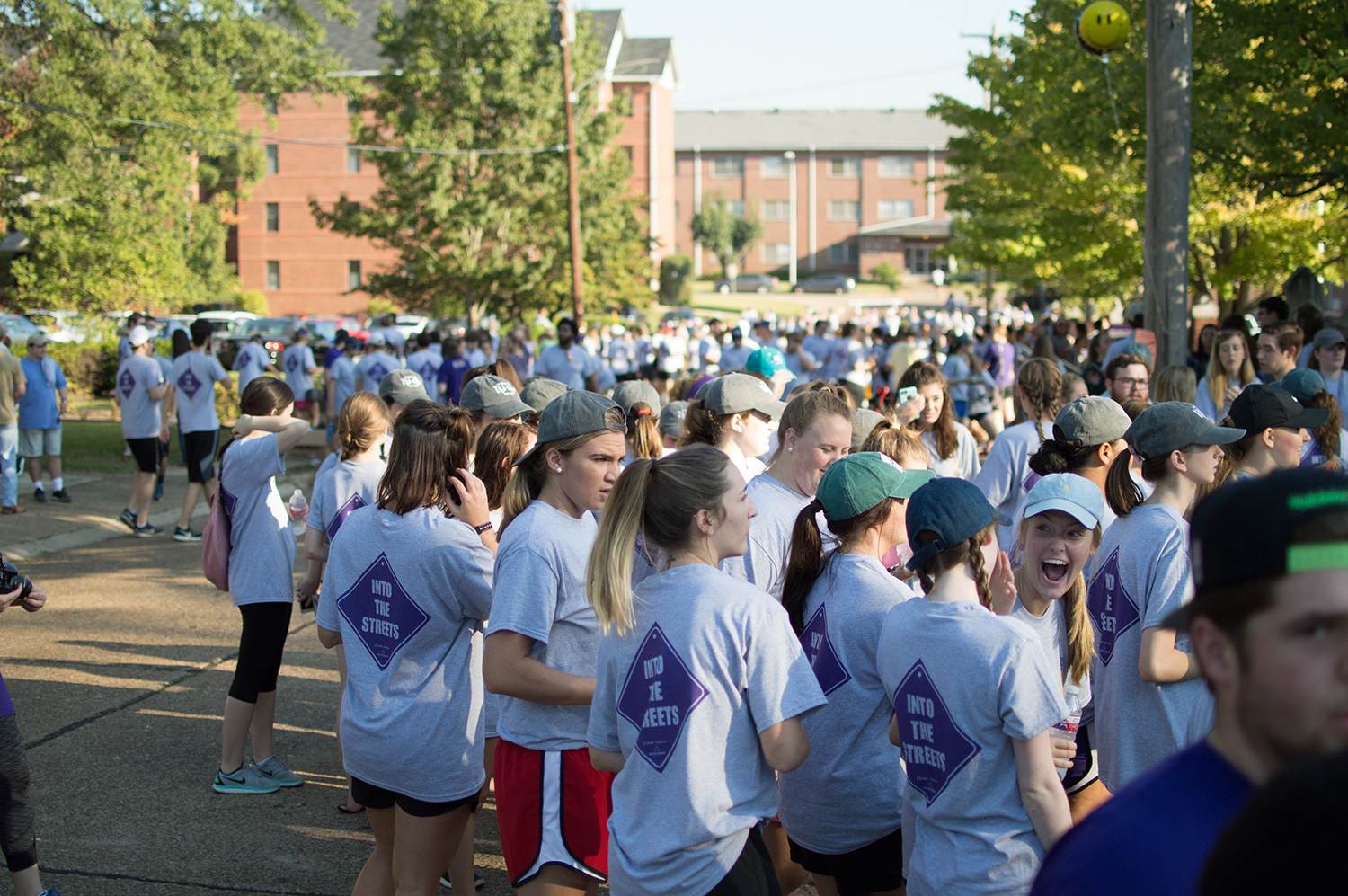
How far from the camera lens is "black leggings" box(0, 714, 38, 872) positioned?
3756 millimetres

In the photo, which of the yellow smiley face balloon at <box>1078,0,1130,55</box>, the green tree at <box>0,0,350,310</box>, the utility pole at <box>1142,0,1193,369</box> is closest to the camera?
the utility pole at <box>1142,0,1193,369</box>

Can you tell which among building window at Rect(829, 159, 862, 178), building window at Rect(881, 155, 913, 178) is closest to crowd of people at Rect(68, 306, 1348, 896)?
building window at Rect(829, 159, 862, 178)

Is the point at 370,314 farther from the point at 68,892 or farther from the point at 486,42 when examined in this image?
the point at 68,892

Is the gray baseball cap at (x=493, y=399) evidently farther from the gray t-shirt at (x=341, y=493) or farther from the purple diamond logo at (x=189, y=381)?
the purple diamond logo at (x=189, y=381)

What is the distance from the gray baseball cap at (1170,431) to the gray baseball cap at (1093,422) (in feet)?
2.44

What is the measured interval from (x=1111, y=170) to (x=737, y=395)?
14.2 metres

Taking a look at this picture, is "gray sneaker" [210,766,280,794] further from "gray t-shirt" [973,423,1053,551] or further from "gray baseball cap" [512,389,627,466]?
"gray t-shirt" [973,423,1053,551]

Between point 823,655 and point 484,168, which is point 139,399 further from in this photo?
point 484,168

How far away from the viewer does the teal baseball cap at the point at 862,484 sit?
3125 mm

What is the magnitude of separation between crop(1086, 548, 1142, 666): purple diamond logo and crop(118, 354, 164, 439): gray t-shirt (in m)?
10.9

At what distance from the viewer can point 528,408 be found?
18.4 ft

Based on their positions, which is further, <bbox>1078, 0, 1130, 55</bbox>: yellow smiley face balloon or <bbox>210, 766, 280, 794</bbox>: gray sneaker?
<bbox>1078, 0, 1130, 55</bbox>: yellow smiley face balloon

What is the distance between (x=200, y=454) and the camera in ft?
38.3

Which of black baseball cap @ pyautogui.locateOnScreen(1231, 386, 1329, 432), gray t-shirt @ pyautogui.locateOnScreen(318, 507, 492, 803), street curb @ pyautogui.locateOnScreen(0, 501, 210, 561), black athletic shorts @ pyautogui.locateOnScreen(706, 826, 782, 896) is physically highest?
black baseball cap @ pyautogui.locateOnScreen(1231, 386, 1329, 432)
